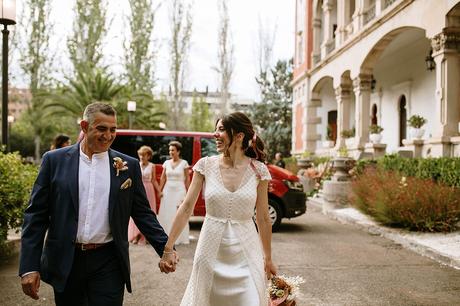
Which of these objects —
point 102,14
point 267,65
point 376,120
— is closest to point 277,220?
point 376,120

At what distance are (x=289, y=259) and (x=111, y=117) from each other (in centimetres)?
553

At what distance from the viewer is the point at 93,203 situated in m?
3.11

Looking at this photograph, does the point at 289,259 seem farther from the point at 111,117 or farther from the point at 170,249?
the point at 111,117

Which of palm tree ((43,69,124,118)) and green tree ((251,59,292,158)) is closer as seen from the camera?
palm tree ((43,69,124,118))

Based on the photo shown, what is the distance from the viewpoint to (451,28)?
13438mm

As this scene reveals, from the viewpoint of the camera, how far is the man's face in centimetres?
318

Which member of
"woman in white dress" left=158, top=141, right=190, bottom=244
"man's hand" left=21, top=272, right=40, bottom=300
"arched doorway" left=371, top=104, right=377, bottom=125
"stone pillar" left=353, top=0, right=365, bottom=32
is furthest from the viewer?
"arched doorway" left=371, top=104, right=377, bottom=125

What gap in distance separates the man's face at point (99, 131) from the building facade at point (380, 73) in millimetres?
11898

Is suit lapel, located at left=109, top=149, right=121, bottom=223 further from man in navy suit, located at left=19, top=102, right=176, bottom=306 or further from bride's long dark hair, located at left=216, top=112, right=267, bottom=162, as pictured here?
bride's long dark hair, located at left=216, top=112, right=267, bottom=162

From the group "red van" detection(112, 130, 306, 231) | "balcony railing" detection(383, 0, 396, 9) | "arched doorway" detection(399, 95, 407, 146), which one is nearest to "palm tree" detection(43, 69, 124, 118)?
"arched doorway" detection(399, 95, 407, 146)

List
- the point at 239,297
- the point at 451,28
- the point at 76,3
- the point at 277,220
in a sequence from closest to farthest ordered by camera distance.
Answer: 1. the point at 239,297
2. the point at 277,220
3. the point at 451,28
4. the point at 76,3

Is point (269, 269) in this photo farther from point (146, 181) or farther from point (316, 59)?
point (316, 59)

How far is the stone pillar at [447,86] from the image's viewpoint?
1352 cm

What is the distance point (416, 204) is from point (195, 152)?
4789 millimetres
